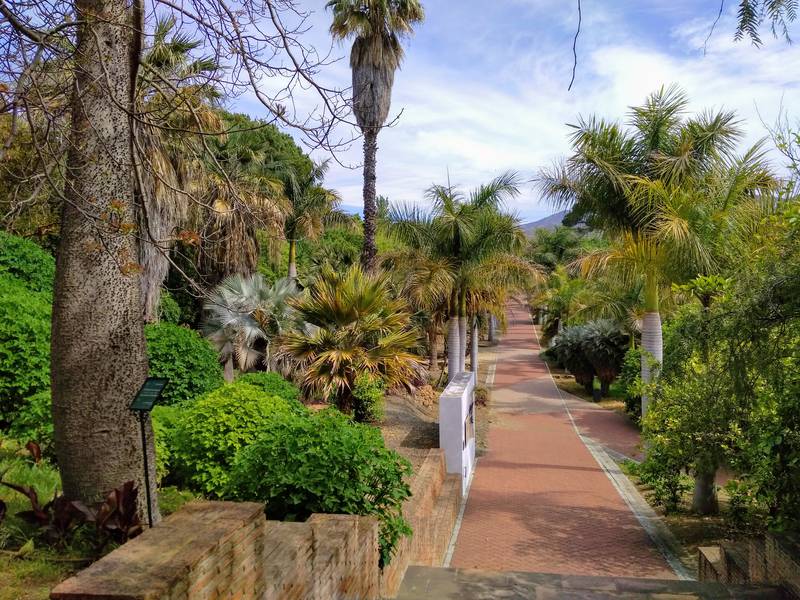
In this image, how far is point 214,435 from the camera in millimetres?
7219

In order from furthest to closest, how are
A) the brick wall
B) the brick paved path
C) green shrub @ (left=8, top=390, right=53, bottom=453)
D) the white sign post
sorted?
the white sign post → the brick paved path → green shrub @ (left=8, top=390, right=53, bottom=453) → the brick wall

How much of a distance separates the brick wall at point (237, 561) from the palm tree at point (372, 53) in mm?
15131

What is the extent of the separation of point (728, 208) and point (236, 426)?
1118 centimetres

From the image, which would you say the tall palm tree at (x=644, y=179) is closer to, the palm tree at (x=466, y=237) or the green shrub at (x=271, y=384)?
the palm tree at (x=466, y=237)

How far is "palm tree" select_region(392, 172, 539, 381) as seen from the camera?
1839 centimetres

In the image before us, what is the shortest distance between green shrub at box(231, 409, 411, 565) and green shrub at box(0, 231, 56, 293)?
7.27m

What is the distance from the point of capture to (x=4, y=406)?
25.8 ft

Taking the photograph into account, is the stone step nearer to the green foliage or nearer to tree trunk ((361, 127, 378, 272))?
tree trunk ((361, 127, 378, 272))

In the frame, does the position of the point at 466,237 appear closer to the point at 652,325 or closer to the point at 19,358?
the point at 652,325

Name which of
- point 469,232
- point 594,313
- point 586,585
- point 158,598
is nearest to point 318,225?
point 469,232

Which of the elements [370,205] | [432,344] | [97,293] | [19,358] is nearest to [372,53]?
[370,205]

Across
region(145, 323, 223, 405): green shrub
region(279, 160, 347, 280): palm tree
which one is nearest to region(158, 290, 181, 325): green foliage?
region(279, 160, 347, 280): palm tree

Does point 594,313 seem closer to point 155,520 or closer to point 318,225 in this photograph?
point 318,225

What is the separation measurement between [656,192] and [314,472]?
11252 mm
